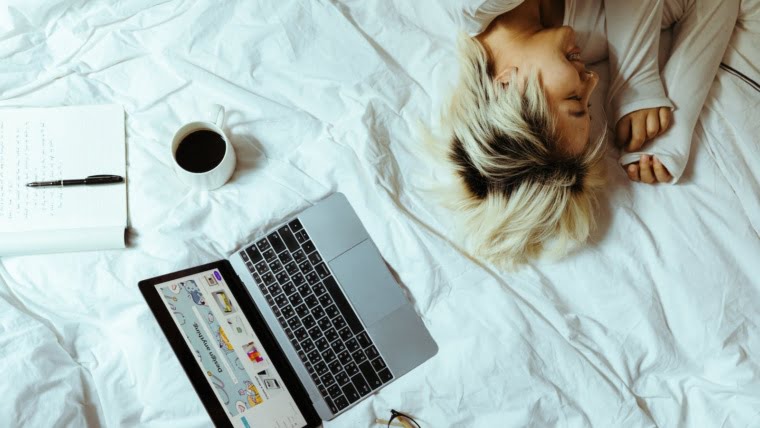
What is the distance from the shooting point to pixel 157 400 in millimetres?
851

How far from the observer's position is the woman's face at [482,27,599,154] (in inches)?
33.9

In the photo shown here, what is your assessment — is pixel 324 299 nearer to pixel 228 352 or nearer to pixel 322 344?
pixel 322 344

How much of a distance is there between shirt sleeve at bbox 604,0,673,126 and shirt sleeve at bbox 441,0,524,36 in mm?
198

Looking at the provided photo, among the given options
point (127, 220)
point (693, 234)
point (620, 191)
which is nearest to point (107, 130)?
point (127, 220)

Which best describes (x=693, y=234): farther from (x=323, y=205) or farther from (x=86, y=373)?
(x=86, y=373)

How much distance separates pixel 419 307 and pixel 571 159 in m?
0.34

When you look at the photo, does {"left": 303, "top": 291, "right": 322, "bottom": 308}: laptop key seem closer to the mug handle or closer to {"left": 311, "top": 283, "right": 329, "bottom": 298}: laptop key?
{"left": 311, "top": 283, "right": 329, "bottom": 298}: laptop key

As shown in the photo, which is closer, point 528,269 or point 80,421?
point 80,421

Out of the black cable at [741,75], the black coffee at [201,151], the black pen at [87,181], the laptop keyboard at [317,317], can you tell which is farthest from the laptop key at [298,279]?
the black cable at [741,75]

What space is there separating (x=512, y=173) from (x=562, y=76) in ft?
0.54

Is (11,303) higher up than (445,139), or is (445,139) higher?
(11,303)

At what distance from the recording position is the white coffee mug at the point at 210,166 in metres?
0.87

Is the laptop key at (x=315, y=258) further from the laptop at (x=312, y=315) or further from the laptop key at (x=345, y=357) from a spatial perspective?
the laptop key at (x=345, y=357)

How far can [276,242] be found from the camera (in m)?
0.91
